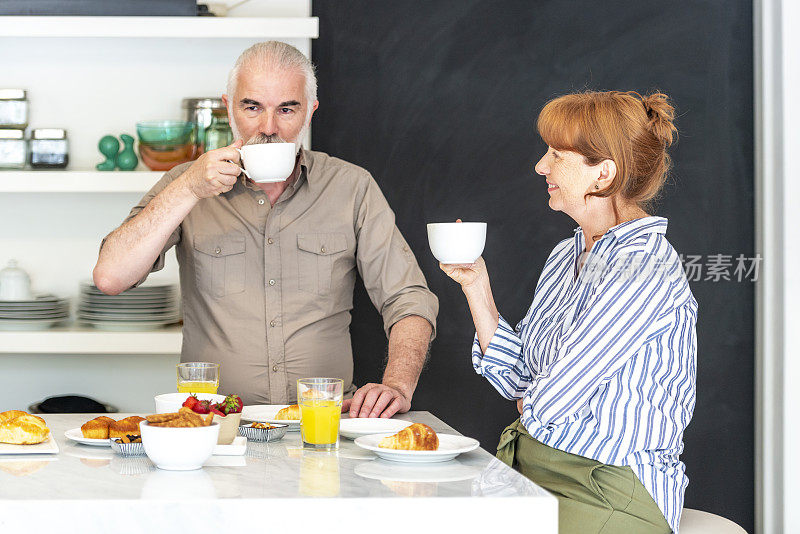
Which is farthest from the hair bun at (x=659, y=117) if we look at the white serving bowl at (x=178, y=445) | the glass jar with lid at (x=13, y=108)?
the glass jar with lid at (x=13, y=108)

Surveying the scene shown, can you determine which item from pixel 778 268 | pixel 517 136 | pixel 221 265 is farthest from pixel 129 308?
pixel 778 268

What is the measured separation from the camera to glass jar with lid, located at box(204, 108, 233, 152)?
2.47m

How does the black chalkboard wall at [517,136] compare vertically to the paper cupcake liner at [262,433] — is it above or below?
above

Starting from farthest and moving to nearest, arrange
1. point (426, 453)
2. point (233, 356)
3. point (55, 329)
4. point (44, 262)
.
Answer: point (44, 262) < point (55, 329) < point (233, 356) < point (426, 453)

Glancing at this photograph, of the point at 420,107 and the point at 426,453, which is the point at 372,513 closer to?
the point at 426,453

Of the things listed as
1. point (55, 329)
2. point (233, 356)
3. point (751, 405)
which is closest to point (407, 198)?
point (233, 356)

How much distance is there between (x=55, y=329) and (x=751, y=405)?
2.18m

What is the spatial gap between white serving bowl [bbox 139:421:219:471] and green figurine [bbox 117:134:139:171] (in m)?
1.53

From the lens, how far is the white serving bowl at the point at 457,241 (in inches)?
53.9

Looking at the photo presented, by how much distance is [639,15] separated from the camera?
271 centimetres

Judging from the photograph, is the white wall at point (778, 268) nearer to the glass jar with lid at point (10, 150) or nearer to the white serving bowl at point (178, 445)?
the white serving bowl at point (178, 445)

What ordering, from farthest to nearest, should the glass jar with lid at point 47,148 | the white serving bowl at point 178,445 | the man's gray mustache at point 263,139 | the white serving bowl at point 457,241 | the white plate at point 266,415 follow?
the glass jar with lid at point 47,148
the man's gray mustache at point 263,139
the white plate at point 266,415
the white serving bowl at point 457,241
the white serving bowl at point 178,445

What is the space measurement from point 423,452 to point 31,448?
0.58 metres

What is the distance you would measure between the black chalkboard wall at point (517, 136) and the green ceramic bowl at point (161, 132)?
0.44 metres
